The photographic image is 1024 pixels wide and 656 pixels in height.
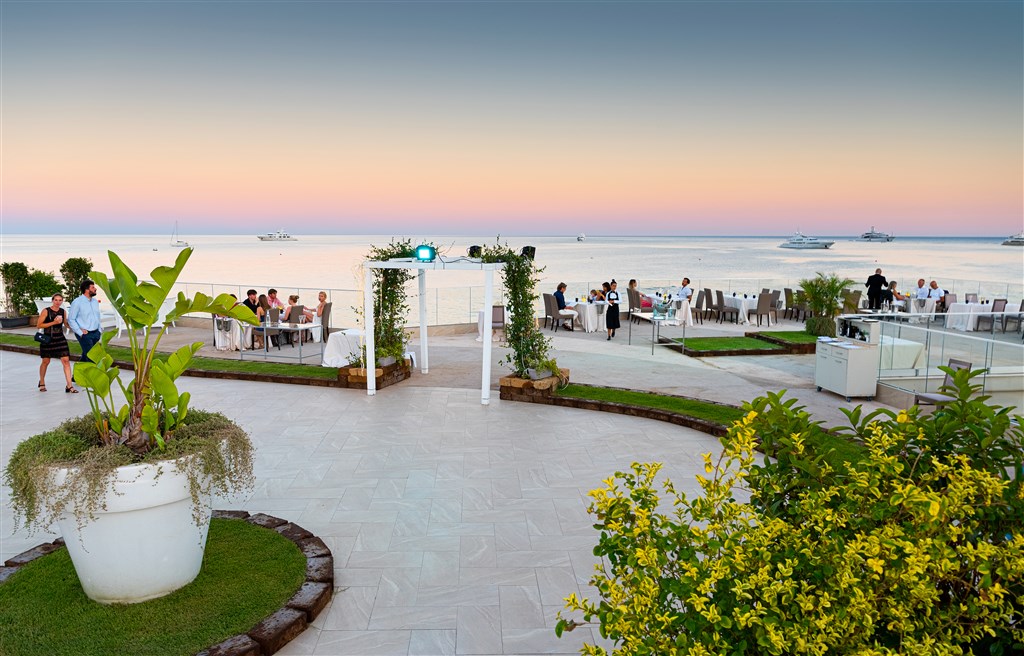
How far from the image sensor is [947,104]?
2667 centimetres

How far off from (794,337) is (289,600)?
44.3 feet

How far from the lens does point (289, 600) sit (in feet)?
11.9

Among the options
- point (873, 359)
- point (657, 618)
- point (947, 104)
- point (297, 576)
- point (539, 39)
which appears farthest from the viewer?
point (947, 104)

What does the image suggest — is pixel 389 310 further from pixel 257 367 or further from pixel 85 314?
pixel 85 314

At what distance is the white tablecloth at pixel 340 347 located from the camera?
11398mm

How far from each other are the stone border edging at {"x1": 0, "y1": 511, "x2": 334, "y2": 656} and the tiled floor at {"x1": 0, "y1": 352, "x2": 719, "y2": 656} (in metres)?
0.11

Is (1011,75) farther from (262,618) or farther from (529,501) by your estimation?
(262,618)

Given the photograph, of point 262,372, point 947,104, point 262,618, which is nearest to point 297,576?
point 262,618

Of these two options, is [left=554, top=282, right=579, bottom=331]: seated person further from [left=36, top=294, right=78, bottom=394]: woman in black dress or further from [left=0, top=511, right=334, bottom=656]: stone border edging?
[left=0, top=511, right=334, bottom=656]: stone border edging

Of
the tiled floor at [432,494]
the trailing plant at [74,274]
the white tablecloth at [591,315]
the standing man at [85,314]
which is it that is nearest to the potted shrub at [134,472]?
the tiled floor at [432,494]

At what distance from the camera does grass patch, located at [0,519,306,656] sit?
125 inches

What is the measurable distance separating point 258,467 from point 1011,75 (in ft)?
92.4

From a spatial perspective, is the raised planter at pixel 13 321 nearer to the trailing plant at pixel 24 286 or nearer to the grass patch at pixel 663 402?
the trailing plant at pixel 24 286

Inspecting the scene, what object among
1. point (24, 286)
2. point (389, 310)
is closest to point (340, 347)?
point (389, 310)
